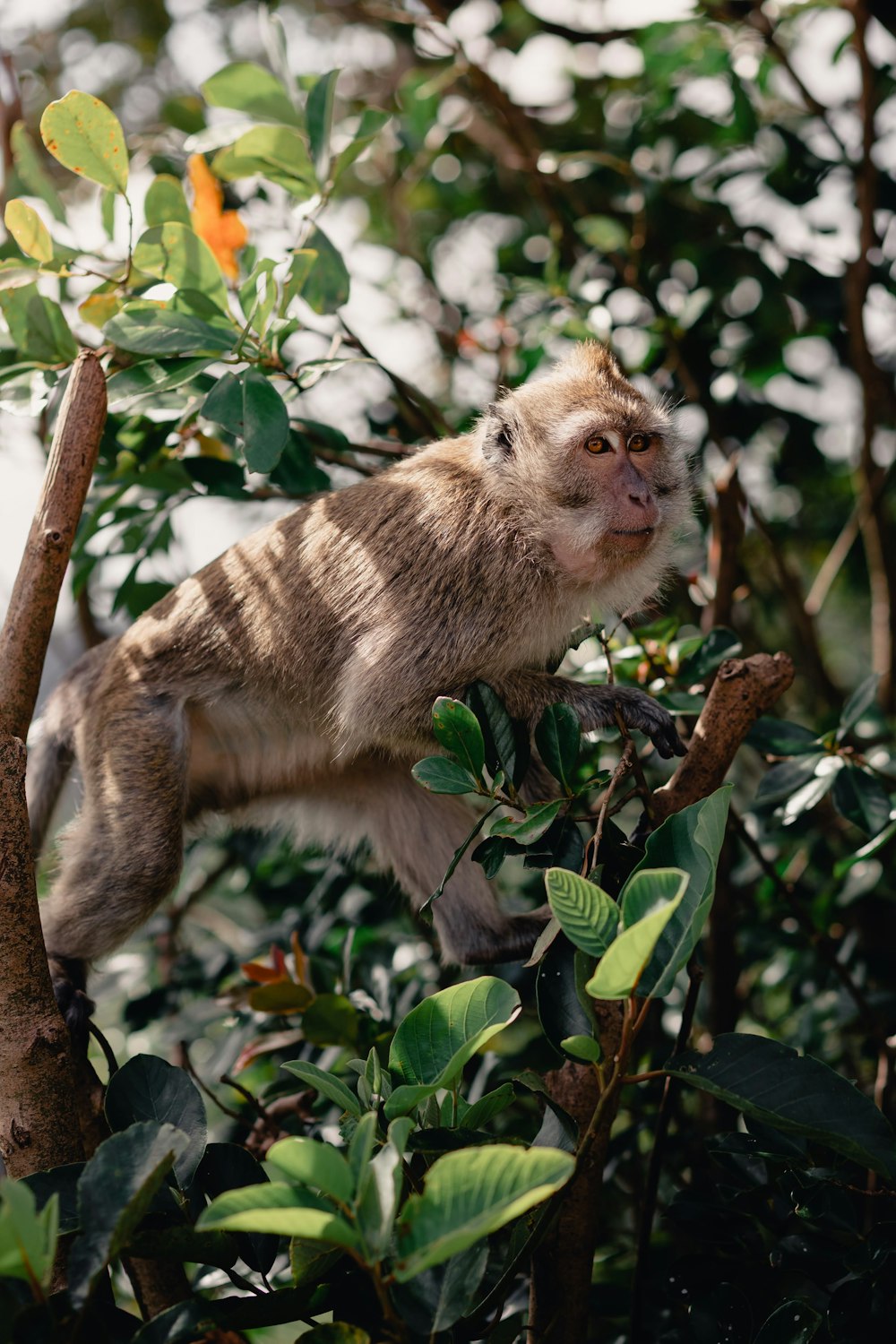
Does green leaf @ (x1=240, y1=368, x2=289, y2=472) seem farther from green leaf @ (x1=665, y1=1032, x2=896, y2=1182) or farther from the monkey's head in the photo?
green leaf @ (x1=665, y1=1032, x2=896, y2=1182)

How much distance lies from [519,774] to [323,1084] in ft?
2.50

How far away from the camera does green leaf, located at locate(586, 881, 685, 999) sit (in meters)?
1.33

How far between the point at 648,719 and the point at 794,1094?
115 centimetres

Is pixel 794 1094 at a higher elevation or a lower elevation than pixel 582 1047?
lower

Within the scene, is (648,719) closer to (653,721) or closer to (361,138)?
(653,721)

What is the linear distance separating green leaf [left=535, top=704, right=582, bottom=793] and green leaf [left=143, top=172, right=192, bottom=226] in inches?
59.8

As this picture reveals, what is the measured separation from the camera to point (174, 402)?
273 cm

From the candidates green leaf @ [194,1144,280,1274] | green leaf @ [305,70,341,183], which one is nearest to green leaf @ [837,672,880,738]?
green leaf @ [194,1144,280,1274]

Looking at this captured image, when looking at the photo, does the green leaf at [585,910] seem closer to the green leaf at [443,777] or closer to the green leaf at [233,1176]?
the green leaf at [443,777]

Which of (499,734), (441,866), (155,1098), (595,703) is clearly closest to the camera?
(155,1098)

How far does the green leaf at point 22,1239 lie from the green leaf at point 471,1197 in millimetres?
417

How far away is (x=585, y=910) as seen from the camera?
155 centimetres

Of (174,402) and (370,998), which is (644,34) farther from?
(370,998)

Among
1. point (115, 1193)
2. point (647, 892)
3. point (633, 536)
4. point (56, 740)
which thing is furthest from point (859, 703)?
point (56, 740)
